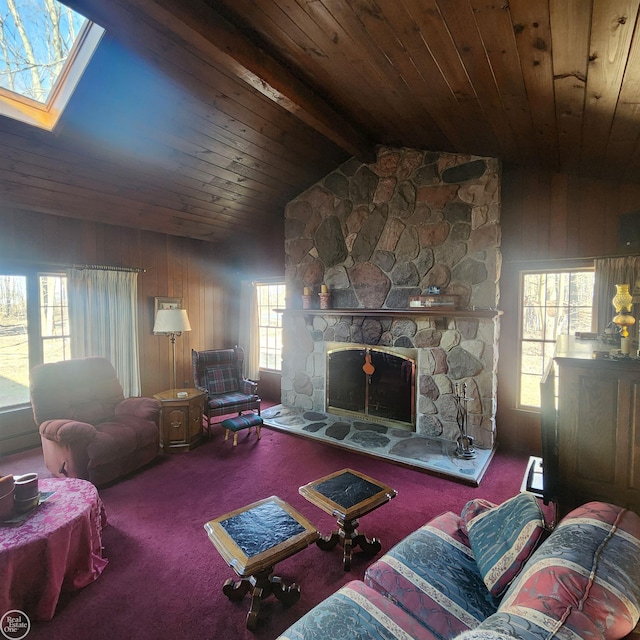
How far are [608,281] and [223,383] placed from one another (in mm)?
4339

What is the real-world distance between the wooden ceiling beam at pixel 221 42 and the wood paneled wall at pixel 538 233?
221 cm

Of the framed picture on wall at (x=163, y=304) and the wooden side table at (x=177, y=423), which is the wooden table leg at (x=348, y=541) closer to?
the wooden side table at (x=177, y=423)

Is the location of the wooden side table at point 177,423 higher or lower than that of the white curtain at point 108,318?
lower

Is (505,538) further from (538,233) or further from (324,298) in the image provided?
(324,298)

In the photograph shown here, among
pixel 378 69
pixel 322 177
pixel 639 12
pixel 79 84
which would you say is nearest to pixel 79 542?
pixel 79 84

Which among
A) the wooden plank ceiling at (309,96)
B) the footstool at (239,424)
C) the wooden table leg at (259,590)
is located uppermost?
the wooden plank ceiling at (309,96)

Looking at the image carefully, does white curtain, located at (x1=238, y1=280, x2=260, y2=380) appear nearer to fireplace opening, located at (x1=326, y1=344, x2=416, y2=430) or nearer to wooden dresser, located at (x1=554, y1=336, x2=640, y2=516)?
fireplace opening, located at (x1=326, y1=344, x2=416, y2=430)

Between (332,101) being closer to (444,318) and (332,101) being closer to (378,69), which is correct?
(378,69)

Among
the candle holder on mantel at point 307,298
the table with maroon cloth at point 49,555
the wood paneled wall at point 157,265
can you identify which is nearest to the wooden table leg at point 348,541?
the table with maroon cloth at point 49,555

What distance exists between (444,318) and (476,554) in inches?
106

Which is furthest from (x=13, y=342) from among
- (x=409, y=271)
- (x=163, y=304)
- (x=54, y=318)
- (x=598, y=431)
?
(x=598, y=431)

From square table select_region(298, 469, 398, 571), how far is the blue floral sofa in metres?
0.40

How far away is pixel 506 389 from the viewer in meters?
4.02

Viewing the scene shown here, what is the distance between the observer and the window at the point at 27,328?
13.1ft
